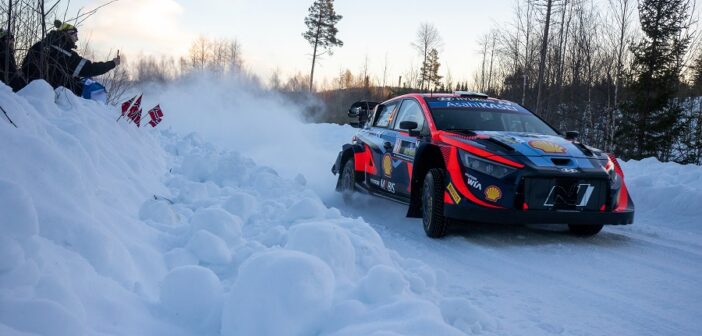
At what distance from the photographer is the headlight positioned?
4875mm

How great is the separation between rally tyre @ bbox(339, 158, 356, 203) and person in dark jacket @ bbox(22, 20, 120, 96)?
3736 millimetres

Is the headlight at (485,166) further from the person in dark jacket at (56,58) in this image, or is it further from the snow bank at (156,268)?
the person in dark jacket at (56,58)

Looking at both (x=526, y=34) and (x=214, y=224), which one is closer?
(x=214, y=224)

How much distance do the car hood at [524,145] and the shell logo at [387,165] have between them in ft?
4.03

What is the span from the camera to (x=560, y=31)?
2869cm

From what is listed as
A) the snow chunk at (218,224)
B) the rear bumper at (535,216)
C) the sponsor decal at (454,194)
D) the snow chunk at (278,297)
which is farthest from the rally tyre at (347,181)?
the snow chunk at (278,297)

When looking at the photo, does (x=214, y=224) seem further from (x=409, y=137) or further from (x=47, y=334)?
(x=409, y=137)

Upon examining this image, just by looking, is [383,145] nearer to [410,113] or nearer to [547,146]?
[410,113]

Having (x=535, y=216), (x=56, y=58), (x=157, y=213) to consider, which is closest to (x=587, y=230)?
(x=535, y=216)

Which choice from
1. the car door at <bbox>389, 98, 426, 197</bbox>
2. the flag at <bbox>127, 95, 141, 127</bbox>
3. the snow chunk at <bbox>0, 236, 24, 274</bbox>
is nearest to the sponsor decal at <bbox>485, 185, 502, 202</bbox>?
the car door at <bbox>389, 98, 426, 197</bbox>

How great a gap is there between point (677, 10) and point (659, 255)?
23767mm

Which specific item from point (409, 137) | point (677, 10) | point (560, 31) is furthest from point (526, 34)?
point (409, 137)

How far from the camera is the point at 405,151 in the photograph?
20.4 feet

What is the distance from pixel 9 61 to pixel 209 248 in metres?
3.90
